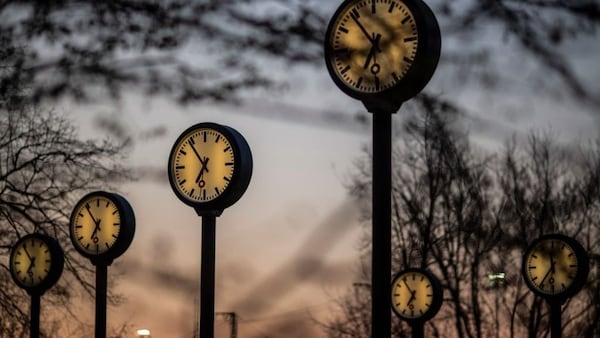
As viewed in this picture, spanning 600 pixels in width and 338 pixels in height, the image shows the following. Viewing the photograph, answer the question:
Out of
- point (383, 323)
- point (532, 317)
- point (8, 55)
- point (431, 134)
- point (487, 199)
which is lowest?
point (383, 323)

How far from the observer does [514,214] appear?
21.2 metres

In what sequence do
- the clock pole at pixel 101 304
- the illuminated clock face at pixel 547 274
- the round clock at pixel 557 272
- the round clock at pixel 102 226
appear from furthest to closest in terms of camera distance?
the illuminated clock face at pixel 547 274 < the round clock at pixel 557 272 < the clock pole at pixel 101 304 < the round clock at pixel 102 226

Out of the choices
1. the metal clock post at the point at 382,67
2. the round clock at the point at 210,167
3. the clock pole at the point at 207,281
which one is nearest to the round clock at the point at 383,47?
the metal clock post at the point at 382,67

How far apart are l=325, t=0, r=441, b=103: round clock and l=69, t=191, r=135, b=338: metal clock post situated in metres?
4.99

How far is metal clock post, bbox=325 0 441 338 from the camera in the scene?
16.2ft

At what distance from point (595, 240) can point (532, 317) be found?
2.60m

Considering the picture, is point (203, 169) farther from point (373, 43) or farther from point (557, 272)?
point (557, 272)

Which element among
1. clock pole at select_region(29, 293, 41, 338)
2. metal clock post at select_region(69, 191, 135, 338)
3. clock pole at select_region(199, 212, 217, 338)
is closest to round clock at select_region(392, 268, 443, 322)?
clock pole at select_region(29, 293, 41, 338)

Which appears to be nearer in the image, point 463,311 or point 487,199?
point 487,199

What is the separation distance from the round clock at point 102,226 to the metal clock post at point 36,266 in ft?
2.52

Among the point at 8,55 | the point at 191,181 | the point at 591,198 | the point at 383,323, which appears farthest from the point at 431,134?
the point at 591,198

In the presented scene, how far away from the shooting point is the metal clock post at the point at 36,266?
10750mm

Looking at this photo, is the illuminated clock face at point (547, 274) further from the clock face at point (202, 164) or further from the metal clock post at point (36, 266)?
the clock face at point (202, 164)

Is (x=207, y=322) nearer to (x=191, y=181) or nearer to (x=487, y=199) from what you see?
(x=191, y=181)
